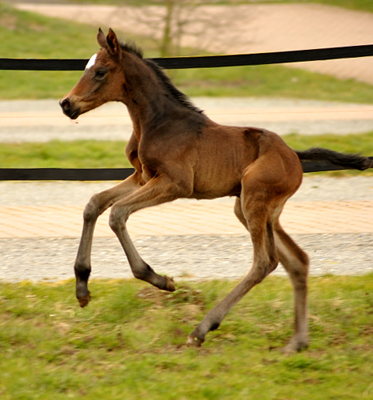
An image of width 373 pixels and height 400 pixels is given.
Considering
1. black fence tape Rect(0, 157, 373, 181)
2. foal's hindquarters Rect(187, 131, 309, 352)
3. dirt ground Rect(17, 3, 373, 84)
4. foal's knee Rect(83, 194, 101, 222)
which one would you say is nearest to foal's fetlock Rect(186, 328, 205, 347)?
foal's hindquarters Rect(187, 131, 309, 352)

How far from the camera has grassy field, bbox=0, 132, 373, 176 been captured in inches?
386

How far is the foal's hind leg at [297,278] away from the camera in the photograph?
4078 millimetres

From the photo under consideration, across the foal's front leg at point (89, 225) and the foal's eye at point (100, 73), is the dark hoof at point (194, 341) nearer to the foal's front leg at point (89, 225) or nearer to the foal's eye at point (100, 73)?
the foal's front leg at point (89, 225)

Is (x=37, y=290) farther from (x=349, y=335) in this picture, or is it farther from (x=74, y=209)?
(x=74, y=209)

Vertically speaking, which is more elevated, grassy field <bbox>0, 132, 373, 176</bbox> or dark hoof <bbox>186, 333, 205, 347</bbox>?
dark hoof <bbox>186, 333, 205, 347</bbox>

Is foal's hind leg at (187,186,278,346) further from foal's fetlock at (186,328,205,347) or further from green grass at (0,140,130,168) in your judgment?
green grass at (0,140,130,168)

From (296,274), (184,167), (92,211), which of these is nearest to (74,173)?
(92,211)

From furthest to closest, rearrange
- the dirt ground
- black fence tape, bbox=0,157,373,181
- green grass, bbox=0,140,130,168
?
the dirt ground → green grass, bbox=0,140,130,168 → black fence tape, bbox=0,157,373,181

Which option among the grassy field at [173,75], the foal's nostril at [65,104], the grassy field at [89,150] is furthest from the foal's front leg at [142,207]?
the grassy field at [173,75]

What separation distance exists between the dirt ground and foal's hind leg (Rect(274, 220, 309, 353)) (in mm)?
12691

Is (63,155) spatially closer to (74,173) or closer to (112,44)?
(74,173)

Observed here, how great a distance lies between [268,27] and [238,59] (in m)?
21.1

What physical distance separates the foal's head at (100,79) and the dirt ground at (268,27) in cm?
1243

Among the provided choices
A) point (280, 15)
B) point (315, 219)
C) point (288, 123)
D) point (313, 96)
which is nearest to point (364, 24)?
point (280, 15)
